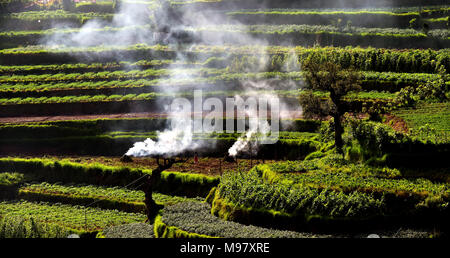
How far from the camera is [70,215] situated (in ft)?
122

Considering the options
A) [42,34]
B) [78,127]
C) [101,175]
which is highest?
[42,34]

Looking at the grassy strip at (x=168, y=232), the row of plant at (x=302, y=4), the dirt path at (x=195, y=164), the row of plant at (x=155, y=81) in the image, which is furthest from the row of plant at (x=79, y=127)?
the row of plant at (x=302, y=4)

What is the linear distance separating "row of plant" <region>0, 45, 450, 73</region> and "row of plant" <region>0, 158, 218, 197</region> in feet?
53.7

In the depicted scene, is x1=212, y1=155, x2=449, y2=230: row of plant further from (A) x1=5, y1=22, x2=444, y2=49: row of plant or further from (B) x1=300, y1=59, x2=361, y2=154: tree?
(A) x1=5, y1=22, x2=444, y2=49: row of plant

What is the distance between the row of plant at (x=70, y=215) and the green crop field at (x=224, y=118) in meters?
0.15

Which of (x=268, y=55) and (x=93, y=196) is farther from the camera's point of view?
(x=268, y=55)

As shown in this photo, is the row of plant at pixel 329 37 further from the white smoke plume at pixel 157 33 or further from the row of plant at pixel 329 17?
the row of plant at pixel 329 17

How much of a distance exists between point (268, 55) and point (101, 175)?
23536 mm

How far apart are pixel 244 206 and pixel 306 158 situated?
389 inches

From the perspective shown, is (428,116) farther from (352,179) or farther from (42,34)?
(42,34)

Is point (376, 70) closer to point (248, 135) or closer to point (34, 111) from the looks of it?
point (248, 135)

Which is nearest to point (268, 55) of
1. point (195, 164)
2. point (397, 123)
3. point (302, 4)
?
point (302, 4)

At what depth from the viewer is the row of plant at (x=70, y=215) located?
3488cm
